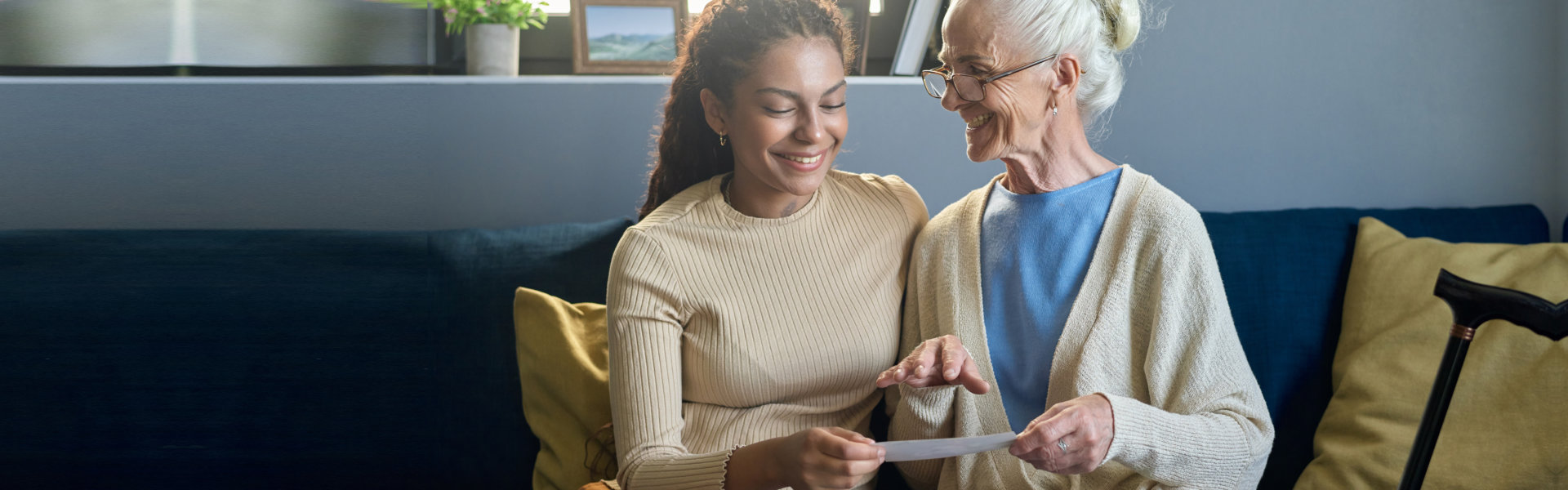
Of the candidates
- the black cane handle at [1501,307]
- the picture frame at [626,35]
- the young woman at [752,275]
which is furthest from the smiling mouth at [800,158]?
the picture frame at [626,35]

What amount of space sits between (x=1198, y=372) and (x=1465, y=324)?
338mm

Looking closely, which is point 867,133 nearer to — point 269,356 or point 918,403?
point 918,403

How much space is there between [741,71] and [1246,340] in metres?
1.08

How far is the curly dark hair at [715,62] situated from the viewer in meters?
1.29

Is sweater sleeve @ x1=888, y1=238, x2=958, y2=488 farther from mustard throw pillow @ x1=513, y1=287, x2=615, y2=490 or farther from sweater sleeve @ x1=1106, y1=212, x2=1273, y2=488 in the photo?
mustard throw pillow @ x1=513, y1=287, x2=615, y2=490

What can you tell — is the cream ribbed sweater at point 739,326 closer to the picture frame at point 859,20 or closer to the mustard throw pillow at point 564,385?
the mustard throw pillow at point 564,385

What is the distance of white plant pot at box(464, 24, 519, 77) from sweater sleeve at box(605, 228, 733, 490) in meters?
0.84

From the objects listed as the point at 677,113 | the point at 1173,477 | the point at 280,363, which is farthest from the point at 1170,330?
the point at 280,363

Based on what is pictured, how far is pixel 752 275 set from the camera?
137cm

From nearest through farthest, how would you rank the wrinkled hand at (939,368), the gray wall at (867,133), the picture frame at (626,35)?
the wrinkled hand at (939,368) → the gray wall at (867,133) → the picture frame at (626,35)

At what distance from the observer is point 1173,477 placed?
1160mm

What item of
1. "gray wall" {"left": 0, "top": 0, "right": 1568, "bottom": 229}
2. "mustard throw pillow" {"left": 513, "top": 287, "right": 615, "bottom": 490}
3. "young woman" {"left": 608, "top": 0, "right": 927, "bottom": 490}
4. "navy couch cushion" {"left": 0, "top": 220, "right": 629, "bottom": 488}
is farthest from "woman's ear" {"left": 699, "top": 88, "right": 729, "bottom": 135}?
"gray wall" {"left": 0, "top": 0, "right": 1568, "bottom": 229}

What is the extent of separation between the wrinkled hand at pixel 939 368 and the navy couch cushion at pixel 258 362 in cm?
77

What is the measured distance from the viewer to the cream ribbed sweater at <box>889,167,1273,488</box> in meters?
1.16
